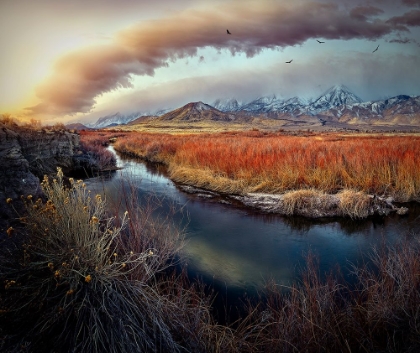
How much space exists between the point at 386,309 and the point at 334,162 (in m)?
12.4

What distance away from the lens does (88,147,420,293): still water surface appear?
7031 millimetres

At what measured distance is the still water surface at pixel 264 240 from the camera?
7.03 m

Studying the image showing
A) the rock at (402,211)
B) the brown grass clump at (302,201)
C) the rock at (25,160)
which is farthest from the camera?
the brown grass clump at (302,201)

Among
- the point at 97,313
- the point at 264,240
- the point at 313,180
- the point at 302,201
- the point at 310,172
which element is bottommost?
the point at 264,240

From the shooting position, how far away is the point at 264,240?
908 centimetres

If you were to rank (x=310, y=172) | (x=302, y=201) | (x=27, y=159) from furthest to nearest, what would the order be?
1. (x=310, y=172)
2. (x=27, y=159)
3. (x=302, y=201)

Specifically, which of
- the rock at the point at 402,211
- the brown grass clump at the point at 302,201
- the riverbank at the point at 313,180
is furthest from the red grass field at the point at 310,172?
the brown grass clump at the point at 302,201

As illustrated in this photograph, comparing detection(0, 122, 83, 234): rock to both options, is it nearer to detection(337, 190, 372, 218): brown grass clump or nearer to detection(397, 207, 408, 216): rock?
detection(337, 190, 372, 218): brown grass clump

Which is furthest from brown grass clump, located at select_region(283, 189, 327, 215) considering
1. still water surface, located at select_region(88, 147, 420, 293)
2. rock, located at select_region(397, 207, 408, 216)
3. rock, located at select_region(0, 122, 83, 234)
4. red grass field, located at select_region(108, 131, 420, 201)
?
rock, located at select_region(0, 122, 83, 234)

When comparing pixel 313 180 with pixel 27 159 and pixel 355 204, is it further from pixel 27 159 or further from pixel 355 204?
pixel 27 159

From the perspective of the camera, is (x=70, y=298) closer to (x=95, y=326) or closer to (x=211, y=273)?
(x=95, y=326)

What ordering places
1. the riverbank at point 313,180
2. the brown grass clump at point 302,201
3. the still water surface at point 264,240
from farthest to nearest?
1. the brown grass clump at point 302,201
2. the riverbank at point 313,180
3. the still water surface at point 264,240

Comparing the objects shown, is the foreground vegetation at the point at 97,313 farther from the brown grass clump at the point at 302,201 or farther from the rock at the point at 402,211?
the rock at the point at 402,211

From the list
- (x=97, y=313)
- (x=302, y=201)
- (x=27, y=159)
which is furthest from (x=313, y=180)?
(x=27, y=159)
